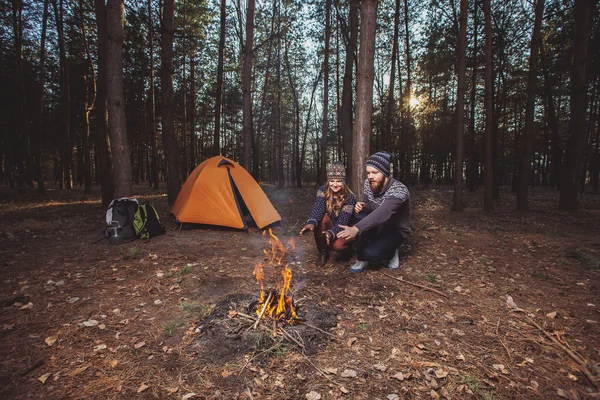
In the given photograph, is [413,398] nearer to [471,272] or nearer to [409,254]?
[471,272]

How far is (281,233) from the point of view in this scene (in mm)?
7277

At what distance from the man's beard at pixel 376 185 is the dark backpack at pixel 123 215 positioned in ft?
18.0

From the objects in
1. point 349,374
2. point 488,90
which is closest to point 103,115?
point 349,374

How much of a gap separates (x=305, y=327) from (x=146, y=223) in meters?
5.06

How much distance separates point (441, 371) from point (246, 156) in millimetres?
9366

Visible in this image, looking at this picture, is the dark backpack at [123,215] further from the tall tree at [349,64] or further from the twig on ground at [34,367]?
the tall tree at [349,64]

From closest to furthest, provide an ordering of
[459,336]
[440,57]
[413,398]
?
[413,398]
[459,336]
[440,57]

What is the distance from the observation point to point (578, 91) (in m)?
8.76

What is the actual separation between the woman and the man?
22 centimetres

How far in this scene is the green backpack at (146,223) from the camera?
20.1 ft

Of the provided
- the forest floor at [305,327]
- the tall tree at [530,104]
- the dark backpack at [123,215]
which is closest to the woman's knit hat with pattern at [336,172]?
the forest floor at [305,327]

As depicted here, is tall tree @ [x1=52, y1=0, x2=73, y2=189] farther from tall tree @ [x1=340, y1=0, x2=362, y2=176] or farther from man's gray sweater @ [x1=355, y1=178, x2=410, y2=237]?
man's gray sweater @ [x1=355, y1=178, x2=410, y2=237]

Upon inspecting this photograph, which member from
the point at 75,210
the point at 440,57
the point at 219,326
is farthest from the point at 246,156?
the point at 440,57

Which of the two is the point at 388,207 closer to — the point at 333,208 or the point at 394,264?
the point at 333,208
